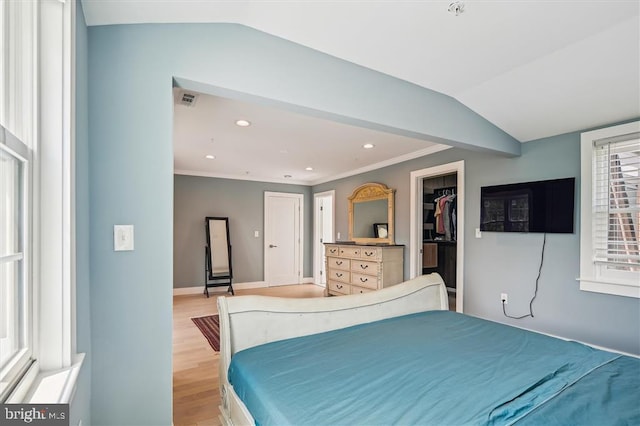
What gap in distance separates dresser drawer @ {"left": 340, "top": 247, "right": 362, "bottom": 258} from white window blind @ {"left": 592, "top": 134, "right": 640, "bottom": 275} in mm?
2910

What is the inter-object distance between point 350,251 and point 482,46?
3643mm

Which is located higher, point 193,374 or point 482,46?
point 482,46

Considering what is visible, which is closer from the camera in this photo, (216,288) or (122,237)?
(122,237)

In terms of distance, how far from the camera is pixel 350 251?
5.24 metres

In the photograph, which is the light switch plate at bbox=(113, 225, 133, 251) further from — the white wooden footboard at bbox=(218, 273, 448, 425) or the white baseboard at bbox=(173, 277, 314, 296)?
the white baseboard at bbox=(173, 277, 314, 296)

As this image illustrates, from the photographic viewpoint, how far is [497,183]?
11.8 feet

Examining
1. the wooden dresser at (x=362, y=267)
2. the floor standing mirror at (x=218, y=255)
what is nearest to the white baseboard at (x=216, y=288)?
the floor standing mirror at (x=218, y=255)

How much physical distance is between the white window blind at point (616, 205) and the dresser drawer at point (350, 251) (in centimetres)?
291

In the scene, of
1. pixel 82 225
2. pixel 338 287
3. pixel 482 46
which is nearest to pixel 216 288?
pixel 338 287

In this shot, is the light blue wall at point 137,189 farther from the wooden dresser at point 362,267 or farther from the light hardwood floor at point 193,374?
the wooden dresser at point 362,267

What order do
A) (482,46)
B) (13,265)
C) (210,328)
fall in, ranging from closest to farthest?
(13,265) < (482,46) < (210,328)

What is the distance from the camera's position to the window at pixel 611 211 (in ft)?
8.52

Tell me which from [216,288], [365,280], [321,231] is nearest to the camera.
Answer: [365,280]

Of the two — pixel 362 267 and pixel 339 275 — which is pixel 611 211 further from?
pixel 339 275
